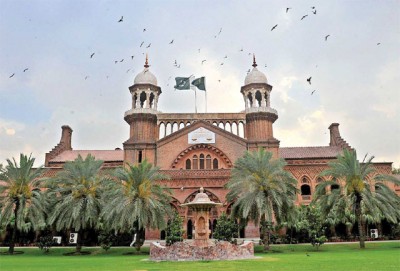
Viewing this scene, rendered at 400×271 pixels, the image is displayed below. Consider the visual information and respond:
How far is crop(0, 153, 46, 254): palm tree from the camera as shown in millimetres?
32719

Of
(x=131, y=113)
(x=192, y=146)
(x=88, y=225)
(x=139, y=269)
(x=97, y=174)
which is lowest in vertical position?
(x=139, y=269)

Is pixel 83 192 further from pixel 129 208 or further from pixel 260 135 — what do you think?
pixel 260 135

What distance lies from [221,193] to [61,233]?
17.4 meters

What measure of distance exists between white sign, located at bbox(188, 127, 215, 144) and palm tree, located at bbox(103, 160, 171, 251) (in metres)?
13.4

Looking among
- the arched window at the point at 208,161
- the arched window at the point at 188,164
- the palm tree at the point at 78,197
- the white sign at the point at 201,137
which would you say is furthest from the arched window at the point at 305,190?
the palm tree at the point at 78,197

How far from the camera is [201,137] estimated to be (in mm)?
46719

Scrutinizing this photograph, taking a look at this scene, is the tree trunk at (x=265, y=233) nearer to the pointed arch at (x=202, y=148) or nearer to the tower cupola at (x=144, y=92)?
the pointed arch at (x=202, y=148)

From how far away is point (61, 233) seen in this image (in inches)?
1629

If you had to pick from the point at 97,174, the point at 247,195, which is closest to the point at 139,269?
the point at 247,195

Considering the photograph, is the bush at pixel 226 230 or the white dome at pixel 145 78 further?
the white dome at pixel 145 78

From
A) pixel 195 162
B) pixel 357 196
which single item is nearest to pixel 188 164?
pixel 195 162

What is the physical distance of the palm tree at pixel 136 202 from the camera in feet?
101

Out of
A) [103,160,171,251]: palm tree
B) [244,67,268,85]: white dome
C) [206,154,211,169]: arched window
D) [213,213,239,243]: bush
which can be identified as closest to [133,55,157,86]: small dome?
[206,154,211,169]: arched window

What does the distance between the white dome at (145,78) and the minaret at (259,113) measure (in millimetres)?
11266
